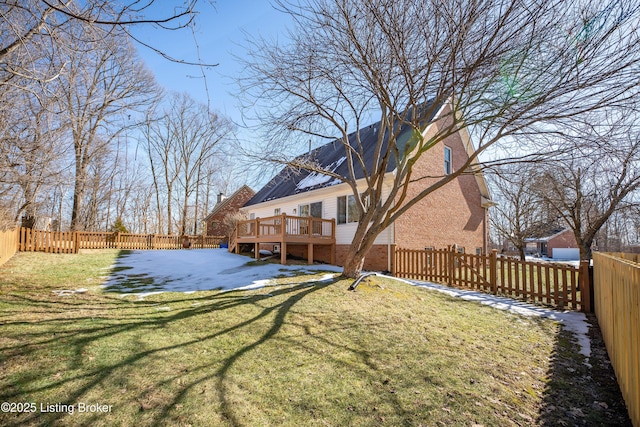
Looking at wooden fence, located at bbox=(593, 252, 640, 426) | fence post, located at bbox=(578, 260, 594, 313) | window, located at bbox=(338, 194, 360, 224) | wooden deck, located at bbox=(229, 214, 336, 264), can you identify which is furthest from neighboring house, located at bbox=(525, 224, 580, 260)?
wooden fence, located at bbox=(593, 252, 640, 426)

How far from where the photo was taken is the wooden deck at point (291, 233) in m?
12.9

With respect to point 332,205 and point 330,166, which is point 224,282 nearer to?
point 332,205

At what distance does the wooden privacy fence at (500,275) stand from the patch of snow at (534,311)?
0.45 m

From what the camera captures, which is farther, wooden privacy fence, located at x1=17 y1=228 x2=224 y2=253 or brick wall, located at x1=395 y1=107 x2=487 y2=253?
wooden privacy fence, located at x1=17 y1=228 x2=224 y2=253

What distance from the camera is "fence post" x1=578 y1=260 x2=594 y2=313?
7945 mm

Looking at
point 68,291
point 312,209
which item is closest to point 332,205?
point 312,209

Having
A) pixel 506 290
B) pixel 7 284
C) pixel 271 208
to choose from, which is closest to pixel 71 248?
pixel 7 284

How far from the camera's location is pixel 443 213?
15766 millimetres

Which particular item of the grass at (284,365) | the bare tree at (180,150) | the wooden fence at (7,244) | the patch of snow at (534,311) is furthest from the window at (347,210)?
the bare tree at (180,150)

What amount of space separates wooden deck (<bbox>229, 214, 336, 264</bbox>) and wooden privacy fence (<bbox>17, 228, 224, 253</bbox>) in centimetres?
805

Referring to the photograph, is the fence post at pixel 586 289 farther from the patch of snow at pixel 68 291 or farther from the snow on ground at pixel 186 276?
the patch of snow at pixel 68 291

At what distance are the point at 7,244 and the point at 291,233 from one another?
10077 millimetres

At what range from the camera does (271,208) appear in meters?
20.4

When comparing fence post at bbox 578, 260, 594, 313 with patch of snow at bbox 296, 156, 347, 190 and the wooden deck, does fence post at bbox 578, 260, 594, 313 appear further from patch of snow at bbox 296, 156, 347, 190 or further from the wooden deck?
patch of snow at bbox 296, 156, 347, 190
